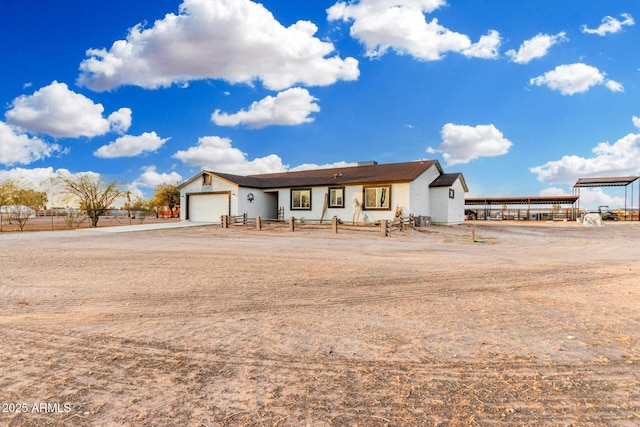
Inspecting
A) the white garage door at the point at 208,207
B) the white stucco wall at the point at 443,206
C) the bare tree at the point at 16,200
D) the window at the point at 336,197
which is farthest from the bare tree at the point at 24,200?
the white stucco wall at the point at 443,206

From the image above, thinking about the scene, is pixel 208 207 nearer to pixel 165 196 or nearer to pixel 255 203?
pixel 255 203

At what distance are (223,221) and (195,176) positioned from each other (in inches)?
260

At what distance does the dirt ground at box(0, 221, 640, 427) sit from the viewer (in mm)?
2771

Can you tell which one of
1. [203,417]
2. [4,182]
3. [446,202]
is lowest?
[203,417]

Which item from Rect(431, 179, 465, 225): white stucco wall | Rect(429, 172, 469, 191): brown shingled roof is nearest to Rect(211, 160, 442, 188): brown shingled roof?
Rect(429, 172, 469, 191): brown shingled roof

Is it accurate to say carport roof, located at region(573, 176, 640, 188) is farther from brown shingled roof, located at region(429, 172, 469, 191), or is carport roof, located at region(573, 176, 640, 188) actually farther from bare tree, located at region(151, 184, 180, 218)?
bare tree, located at region(151, 184, 180, 218)

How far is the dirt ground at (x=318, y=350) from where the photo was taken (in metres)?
2.77

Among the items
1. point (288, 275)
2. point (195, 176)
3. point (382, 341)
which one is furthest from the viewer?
point (195, 176)

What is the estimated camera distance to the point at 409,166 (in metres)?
26.9

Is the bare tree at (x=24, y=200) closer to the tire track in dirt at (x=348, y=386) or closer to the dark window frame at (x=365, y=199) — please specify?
the dark window frame at (x=365, y=199)

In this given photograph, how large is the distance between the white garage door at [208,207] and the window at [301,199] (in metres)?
5.21

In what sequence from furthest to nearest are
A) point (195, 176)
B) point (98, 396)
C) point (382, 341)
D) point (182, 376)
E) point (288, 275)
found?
1. point (195, 176)
2. point (288, 275)
3. point (382, 341)
4. point (182, 376)
5. point (98, 396)

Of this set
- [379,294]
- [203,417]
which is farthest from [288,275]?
[203,417]

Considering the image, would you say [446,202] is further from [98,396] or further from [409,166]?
[98,396]
